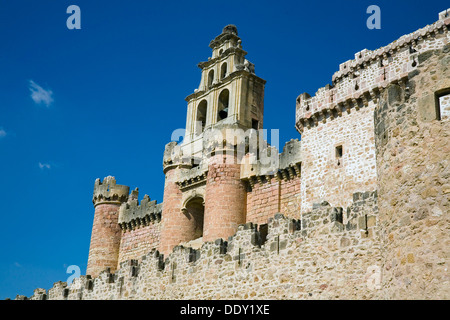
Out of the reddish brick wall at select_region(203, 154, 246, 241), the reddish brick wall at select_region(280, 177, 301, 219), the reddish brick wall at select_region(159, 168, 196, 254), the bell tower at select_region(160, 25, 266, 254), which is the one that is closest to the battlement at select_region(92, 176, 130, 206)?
the bell tower at select_region(160, 25, 266, 254)

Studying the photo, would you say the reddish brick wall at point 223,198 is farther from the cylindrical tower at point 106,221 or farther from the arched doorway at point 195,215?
the cylindrical tower at point 106,221

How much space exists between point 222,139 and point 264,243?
11696mm

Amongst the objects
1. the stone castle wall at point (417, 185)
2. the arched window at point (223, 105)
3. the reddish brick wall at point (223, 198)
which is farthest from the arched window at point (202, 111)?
the stone castle wall at point (417, 185)

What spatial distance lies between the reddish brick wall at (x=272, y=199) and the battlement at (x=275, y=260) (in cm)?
719

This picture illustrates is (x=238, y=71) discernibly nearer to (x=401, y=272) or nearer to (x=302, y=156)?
(x=302, y=156)

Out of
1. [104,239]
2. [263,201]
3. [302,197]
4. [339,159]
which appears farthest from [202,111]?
[339,159]

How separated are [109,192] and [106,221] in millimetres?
1642

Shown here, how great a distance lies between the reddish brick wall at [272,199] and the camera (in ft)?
82.4

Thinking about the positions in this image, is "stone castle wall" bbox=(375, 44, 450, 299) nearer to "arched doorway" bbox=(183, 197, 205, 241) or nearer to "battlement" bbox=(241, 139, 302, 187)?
"battlement" bbox=(241, 139, 302, 187)

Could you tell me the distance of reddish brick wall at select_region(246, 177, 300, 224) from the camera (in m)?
25.1

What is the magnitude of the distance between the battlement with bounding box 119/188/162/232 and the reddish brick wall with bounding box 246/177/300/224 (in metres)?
8.42

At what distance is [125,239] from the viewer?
35.2 m

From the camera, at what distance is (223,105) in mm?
32656

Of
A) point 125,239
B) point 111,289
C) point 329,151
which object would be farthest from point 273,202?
point 125,239
